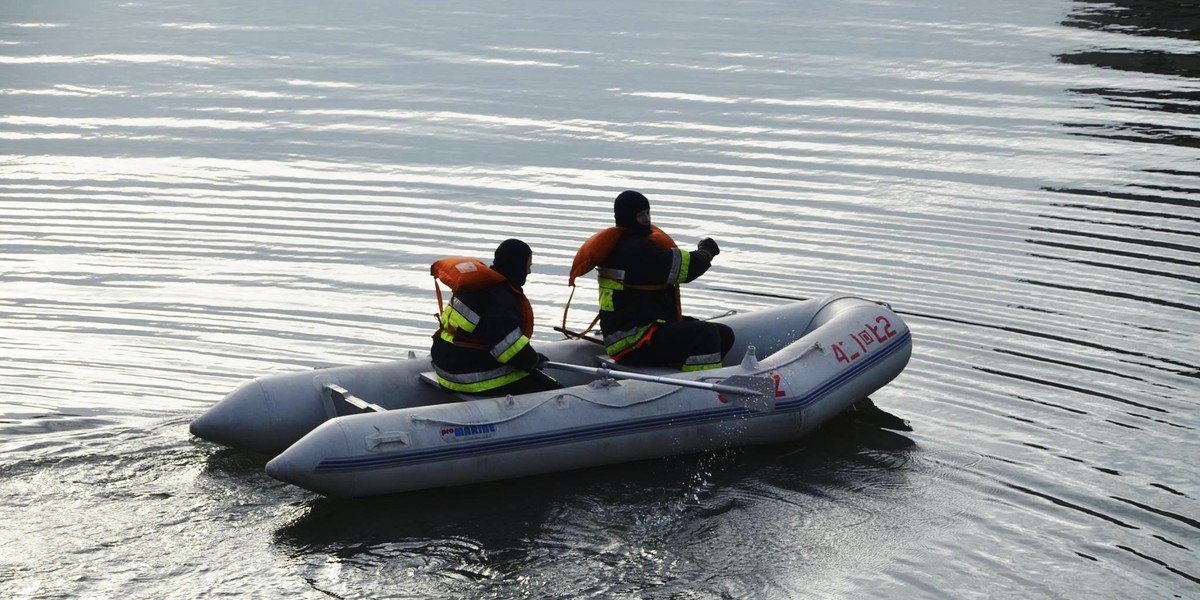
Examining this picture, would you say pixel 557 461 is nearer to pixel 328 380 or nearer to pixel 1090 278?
pixel 328 380

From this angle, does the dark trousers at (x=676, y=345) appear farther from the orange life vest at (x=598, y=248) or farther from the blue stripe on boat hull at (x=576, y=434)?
the blue stripe on boat hull at (x=576, y=434)

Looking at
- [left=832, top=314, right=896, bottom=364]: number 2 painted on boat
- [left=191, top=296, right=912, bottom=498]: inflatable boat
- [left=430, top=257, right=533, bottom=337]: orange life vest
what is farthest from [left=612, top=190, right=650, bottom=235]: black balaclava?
[left=832, top=314, right=896, bottom=364]: number 2 painted on boat

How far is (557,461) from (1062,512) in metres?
2.61

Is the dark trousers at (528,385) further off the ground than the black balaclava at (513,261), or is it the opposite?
the black balaclava at (513,261)

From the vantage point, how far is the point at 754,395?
27.9 feet

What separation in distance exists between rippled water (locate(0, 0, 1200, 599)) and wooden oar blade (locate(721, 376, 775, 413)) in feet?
1.00

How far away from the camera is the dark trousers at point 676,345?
891 centimetres

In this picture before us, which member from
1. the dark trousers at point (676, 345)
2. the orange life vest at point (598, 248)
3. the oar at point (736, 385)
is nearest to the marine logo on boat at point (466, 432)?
the oar at point (736, 385)

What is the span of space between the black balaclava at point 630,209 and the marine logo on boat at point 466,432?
1622 millimetres

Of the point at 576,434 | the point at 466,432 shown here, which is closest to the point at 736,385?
the point at 576,434

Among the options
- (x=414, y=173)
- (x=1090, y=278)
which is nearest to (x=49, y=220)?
(x=414, y=173)

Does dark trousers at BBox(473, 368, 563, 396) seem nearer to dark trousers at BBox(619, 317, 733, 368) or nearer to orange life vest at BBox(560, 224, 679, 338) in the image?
orange life vest at BBox(560, 224, 679, 338)

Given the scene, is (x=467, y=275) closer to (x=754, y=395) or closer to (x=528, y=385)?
(x=528, y=385)

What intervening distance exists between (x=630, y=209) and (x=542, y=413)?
4.72 feet
